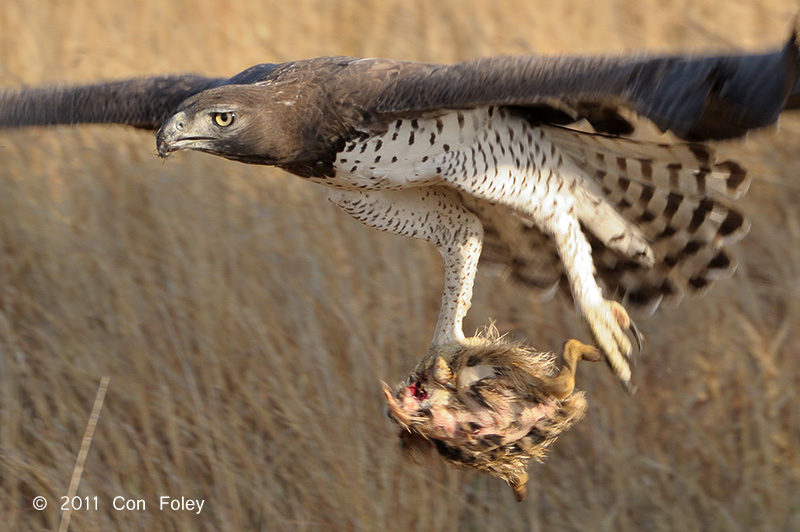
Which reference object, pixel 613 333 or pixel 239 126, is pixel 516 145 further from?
pixel 239 126

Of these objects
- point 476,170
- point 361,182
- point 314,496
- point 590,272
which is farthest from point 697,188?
point 314,496

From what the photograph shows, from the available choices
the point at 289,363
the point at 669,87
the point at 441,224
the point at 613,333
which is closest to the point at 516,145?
the point at 441,224

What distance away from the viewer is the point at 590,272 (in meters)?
3.84

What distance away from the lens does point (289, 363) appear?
483 cm

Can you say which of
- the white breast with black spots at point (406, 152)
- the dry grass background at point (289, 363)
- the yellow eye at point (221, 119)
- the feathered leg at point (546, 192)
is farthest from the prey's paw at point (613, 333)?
the yellow eye at point (221, 119)

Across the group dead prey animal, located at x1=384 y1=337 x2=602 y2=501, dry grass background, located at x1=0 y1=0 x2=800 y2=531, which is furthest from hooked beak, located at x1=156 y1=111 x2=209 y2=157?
dry grass background, located at x1=0 y1=0 x2=800 y2=531

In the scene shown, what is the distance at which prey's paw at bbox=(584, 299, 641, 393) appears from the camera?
12.1 feet

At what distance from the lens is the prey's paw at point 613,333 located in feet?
12.1

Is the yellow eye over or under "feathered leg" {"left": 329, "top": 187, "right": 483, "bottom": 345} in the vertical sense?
over

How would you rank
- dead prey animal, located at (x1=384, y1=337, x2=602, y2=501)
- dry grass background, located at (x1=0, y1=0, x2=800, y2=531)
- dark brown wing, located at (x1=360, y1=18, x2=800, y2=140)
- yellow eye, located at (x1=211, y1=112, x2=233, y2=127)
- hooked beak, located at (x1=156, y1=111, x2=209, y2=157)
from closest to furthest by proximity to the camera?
dark brown wing, located at (x1=360, y1=18, x2=800, y2=140)
hooked beak, located at (x1=156, y1=111, x2=209, y2=157)
yellow eye, located at (x1=211, y1=112, x2=233, y2=127)
dead prey animal, located at (x1=384, y1=337, x2=602, y2=501)
dry grass background, located at (x1=0, y1=0, x2=800, y2=531)

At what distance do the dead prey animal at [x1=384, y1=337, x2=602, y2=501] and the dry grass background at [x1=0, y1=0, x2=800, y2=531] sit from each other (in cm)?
97

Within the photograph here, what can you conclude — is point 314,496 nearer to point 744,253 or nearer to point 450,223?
point 450,223

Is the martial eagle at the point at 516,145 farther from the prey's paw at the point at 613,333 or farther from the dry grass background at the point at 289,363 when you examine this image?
the dry grass background at the point at 289,363

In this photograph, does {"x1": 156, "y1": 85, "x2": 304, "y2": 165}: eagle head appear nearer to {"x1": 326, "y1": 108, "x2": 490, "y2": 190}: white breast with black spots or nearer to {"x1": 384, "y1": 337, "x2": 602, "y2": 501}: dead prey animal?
{"x1": 326, "y1": 108, "x2": 490, "y2": 190}: white breast with black spots
